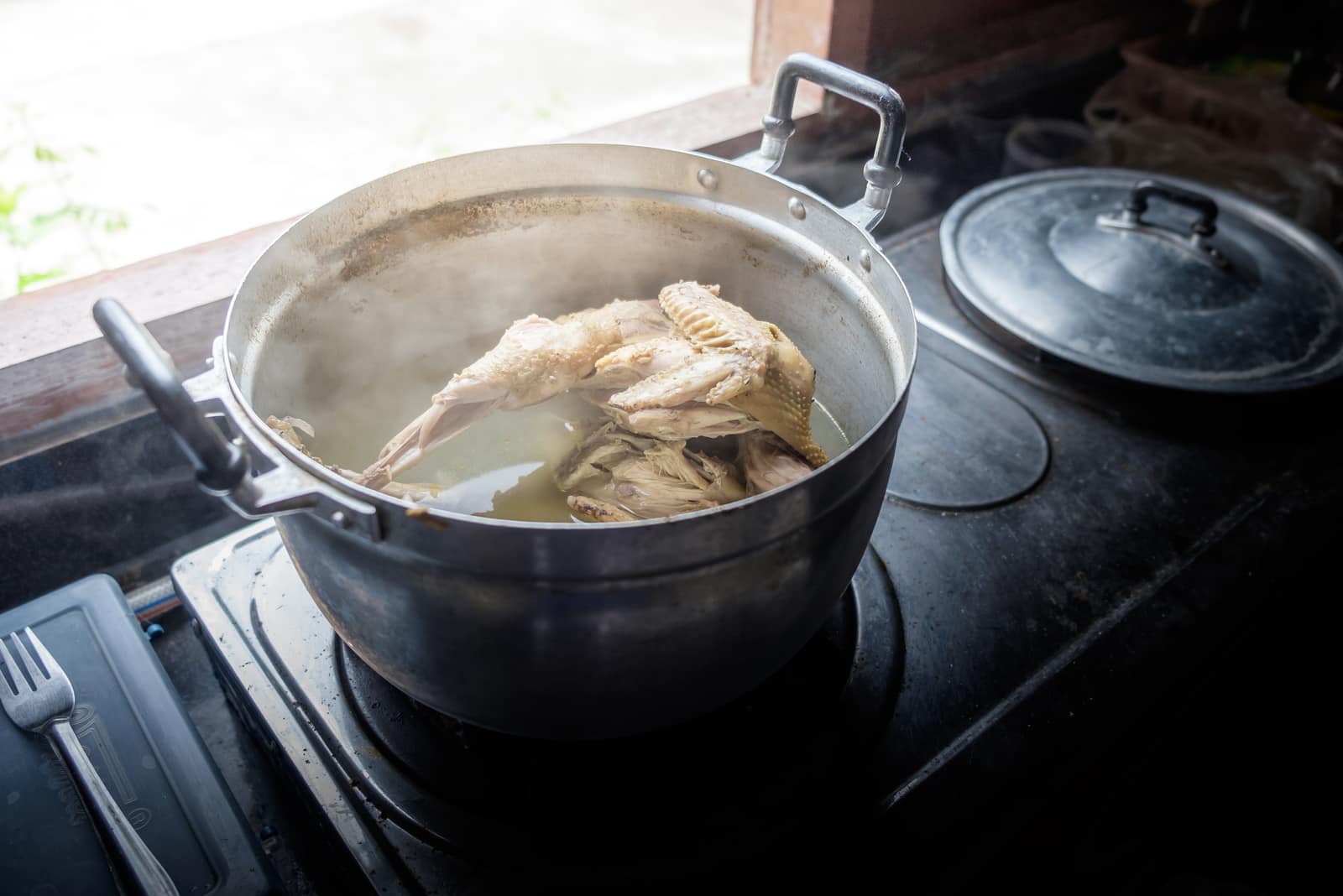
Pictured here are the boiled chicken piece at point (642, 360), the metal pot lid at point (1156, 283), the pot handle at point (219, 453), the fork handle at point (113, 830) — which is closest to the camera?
the pot handle at point (219, 453)

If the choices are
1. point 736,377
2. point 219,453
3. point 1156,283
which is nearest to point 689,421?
point 736,377

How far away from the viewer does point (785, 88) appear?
1.34 metres

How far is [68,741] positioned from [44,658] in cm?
16

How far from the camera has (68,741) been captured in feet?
3.89

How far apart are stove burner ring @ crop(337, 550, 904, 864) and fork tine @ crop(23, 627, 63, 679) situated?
42cm

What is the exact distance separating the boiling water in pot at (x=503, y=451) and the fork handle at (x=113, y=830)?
1.69ft

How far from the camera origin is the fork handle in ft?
3.41

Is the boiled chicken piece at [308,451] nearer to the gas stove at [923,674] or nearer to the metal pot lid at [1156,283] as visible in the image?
the gas stove at [923,674]

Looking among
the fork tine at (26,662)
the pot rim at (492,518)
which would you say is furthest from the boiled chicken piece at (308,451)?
the fork tine at (26,662)

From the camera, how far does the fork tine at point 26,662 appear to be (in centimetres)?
125

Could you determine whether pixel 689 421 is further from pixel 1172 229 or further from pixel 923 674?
pixel 1172 229

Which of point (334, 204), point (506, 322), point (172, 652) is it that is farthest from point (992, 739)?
point (172, 652)

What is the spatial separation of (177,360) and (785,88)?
1246 millimetres

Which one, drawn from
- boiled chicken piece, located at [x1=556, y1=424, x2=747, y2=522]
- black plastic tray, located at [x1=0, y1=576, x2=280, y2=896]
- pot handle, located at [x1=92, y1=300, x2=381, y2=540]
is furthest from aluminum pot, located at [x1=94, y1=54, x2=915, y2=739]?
black plastic tray, located at [x1=0, y1=576, x2=280, y2=896]
